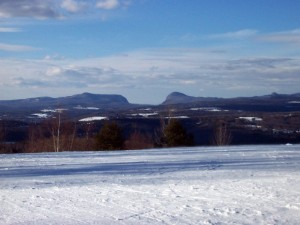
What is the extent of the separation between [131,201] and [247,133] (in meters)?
40.3

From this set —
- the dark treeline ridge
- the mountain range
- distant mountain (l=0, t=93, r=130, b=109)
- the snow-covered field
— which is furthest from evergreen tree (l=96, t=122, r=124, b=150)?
distant mountain (l=0, t=93, r=130, b=109)

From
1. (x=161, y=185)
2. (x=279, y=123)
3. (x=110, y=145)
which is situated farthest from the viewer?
(x=279, y=123)

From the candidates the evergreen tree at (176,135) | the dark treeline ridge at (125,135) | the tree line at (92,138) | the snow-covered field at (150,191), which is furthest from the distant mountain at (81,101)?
the snow-covered field at (150,191)

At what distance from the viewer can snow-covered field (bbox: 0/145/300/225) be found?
754cm

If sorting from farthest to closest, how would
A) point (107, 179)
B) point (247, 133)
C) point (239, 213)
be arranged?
point (247, 133)
point (107, 179)
point (239, 213)

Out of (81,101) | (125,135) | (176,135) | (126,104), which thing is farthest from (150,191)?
(126,104)

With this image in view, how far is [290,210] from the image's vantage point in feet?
26.0

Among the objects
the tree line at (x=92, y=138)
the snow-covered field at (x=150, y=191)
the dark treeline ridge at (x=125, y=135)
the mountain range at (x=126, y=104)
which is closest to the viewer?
the snow-covered field at (x=150, y=191)

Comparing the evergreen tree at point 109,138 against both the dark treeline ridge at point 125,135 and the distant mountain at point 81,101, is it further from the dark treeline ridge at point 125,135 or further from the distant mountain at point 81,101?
the distant mountain at point 81,101

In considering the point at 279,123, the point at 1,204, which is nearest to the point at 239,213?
the point at 1,204

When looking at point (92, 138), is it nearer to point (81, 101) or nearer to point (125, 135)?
point (125, 135)

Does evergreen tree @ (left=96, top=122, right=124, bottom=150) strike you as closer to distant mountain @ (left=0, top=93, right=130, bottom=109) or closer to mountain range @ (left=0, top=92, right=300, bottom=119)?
mountain range @ (left=0, top=92, right=300, bottom=119)

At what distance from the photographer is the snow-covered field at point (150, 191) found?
7.54 meters

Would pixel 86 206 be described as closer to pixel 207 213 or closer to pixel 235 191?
pixel 207 213
